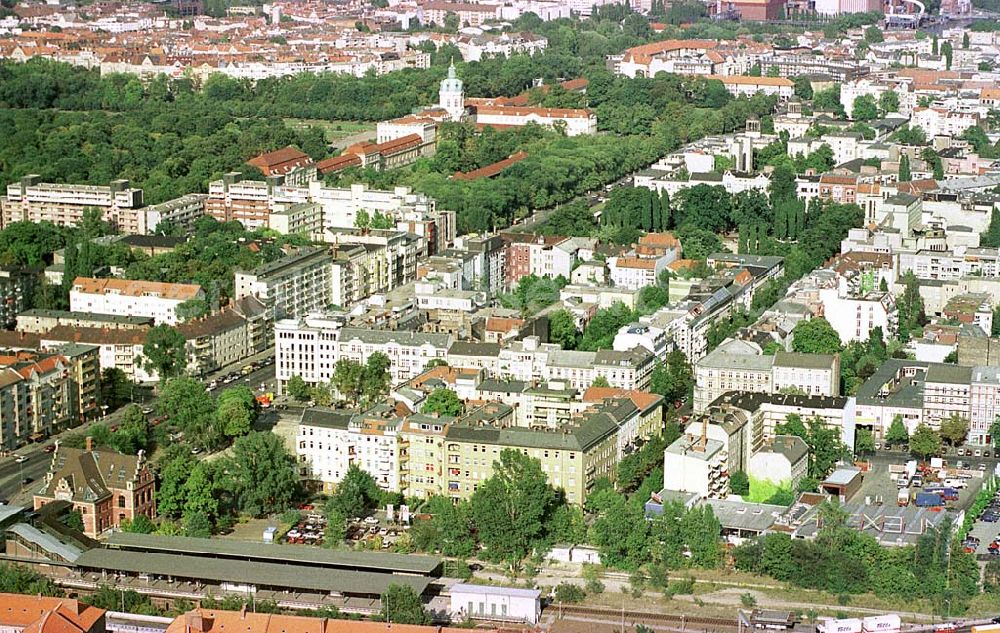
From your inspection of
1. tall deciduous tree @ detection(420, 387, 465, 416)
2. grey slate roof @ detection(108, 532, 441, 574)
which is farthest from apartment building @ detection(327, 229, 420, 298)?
grey slate roof @ detection(108, 532, 441, 574)

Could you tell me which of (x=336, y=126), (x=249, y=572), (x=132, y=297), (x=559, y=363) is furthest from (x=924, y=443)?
(x=336, y=126)

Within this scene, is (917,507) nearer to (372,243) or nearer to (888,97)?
(372,243)

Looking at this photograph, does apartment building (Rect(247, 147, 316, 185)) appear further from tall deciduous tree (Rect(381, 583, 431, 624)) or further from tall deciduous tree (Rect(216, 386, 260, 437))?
tall deciduous tree (Rect(381, 583, 431, 624))

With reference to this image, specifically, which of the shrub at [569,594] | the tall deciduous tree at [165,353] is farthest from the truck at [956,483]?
the tall deciduous tree at [165,353]

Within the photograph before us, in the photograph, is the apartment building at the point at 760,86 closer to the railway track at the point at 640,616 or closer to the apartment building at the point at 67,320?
the apartment building at the point at 67,320

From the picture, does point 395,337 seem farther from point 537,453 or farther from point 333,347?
point 537,453

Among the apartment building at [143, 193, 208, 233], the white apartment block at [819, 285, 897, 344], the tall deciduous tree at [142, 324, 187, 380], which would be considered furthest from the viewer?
the apartment building at [143, 193, 208, 233]

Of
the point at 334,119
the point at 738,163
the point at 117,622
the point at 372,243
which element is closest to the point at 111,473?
the point at 117,622
